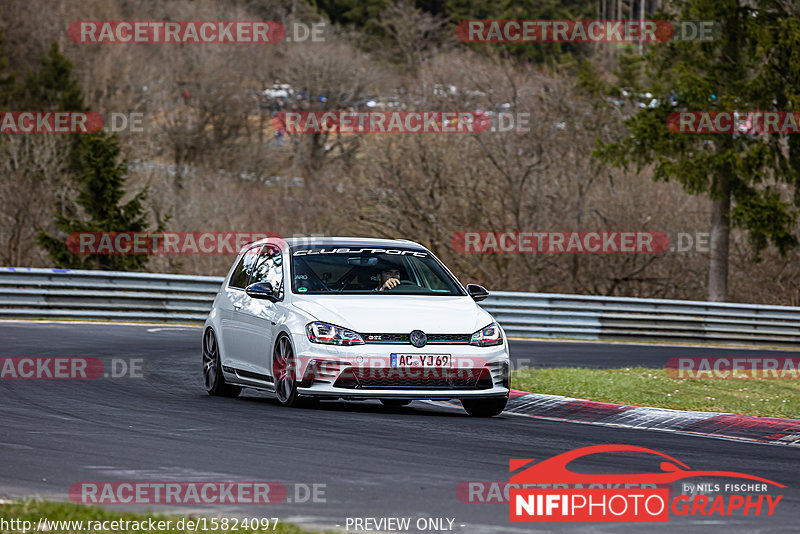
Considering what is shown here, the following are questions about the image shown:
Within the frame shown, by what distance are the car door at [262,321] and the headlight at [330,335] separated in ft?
2.33

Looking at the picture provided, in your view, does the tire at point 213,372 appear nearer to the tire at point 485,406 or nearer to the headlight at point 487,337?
the tire at point 485,406

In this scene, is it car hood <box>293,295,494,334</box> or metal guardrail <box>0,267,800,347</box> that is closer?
car hood <box>293,295,494,334</box>

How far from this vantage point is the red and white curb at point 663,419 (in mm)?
11797

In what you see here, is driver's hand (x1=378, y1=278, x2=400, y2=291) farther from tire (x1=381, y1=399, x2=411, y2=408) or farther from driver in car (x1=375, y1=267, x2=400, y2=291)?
tire (x1=381, y1=399, x2=411, y2=408)

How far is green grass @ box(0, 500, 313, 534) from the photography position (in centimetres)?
637

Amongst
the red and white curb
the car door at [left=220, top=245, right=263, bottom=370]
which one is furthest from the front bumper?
the car door at [left=220, top=245, right=263, bottom=370]

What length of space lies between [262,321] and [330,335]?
1259 millimetres

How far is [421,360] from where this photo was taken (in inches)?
455

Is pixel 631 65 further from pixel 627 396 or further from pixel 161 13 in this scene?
pixel 627 396
